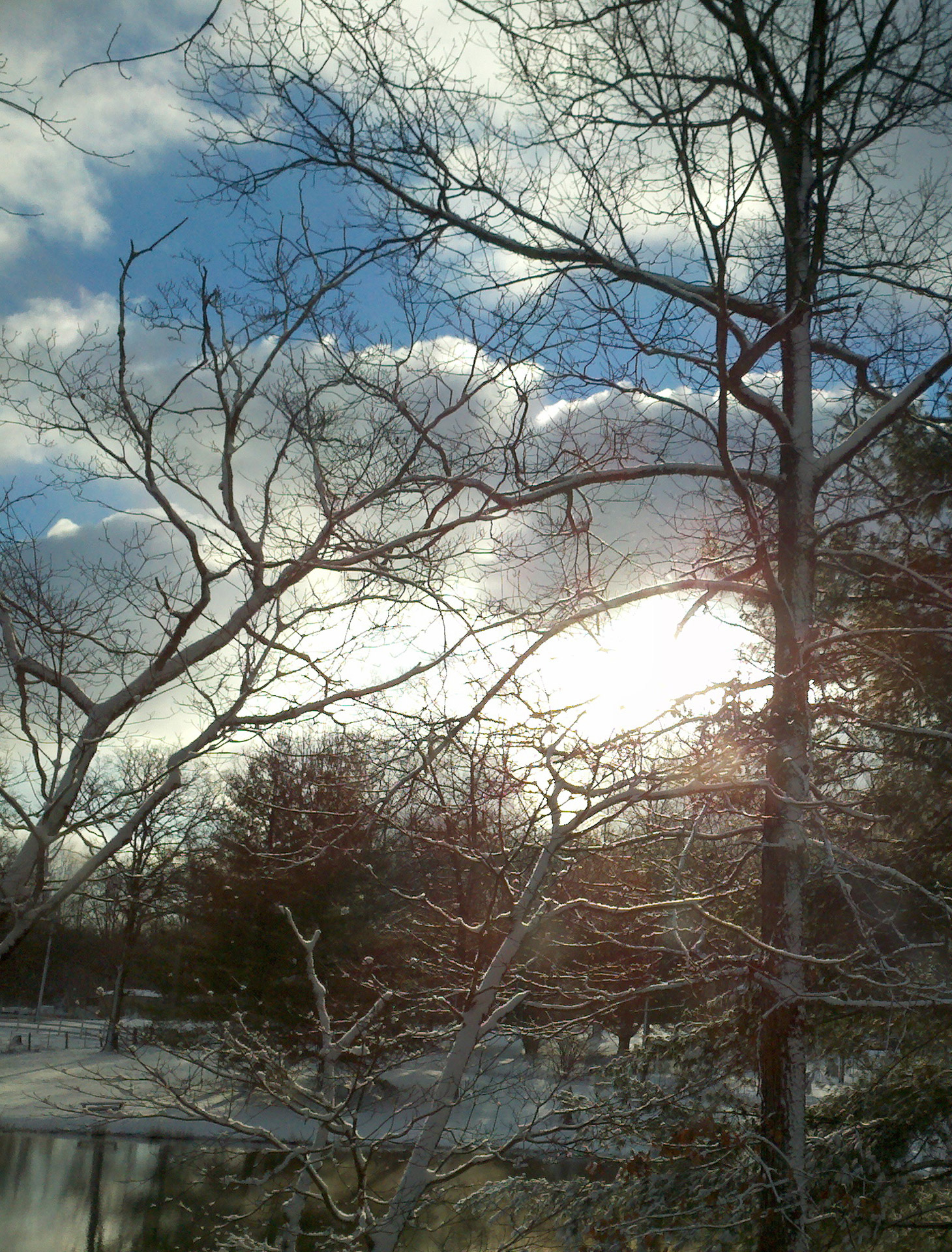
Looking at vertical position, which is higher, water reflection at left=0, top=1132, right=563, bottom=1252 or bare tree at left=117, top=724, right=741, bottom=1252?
bare tree at left=117, top=724, right=741, bottom=1252


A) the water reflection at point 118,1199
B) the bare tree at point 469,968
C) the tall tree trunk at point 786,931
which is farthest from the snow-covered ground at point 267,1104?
the tall tree trunk at point 786,931

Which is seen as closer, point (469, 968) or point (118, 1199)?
point (469, 968)

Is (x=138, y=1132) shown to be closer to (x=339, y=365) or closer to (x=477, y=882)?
(x=477, y=882)

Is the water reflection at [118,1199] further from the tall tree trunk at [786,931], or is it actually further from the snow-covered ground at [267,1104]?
the tall tree trunk at [786,931]

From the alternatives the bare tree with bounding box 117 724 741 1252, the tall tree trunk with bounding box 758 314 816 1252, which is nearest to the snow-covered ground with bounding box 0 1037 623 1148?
the bare tree with bounding box 117 724 741 1252

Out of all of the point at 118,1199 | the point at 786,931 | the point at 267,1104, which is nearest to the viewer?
the point at 786,931

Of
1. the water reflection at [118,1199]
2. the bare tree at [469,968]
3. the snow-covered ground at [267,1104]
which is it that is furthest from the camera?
the water reflection at [118,1199]

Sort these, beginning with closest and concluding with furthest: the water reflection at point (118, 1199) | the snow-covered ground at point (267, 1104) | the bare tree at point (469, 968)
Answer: the bare tree at point (469, 968)
the snow-covered ground at point (267, 1104)
the water reflection at point (118, 1199)

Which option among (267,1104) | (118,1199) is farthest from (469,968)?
(118,1199)

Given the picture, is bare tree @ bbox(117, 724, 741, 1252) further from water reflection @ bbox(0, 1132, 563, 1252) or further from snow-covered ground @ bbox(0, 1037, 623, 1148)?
water reflection @ bbox(0, 1132, 563, 1252)

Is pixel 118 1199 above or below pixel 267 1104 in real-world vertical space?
below

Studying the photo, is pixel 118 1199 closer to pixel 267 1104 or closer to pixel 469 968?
pixel 267 1104

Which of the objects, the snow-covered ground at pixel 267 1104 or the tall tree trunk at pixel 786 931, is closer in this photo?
the tall tree trunk at pixel 786 931

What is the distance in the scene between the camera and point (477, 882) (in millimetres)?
10375
